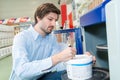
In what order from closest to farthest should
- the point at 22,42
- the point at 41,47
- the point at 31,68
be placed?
the point at 31,68 → the point at 22,42 → the point at 41,47

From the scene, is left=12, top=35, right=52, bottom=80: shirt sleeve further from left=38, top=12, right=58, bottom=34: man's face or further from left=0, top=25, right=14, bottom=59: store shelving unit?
left=0, top=25, right=14, bottom=59: store shelving unit

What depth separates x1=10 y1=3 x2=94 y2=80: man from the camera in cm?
124

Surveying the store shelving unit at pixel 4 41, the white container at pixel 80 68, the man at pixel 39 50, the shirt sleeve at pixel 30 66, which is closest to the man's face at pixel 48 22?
the man at pixel 39 50

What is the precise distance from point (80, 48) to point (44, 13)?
17.2 inches

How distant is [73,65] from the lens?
98 cm

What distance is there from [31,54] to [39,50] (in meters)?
0.09

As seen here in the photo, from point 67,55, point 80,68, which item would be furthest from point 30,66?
point 80,68

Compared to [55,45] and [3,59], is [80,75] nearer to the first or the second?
[55,45]

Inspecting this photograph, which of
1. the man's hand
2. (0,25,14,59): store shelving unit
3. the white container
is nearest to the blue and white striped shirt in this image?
the man's hand

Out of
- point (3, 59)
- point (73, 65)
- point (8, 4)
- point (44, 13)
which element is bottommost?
point (3, 59)

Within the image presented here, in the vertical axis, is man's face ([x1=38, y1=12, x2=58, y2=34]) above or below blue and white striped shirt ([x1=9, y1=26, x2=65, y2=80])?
above

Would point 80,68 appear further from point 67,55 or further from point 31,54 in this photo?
point 31,54

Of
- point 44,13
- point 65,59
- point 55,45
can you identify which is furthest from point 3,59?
point 65,59

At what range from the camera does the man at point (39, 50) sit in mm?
1236
